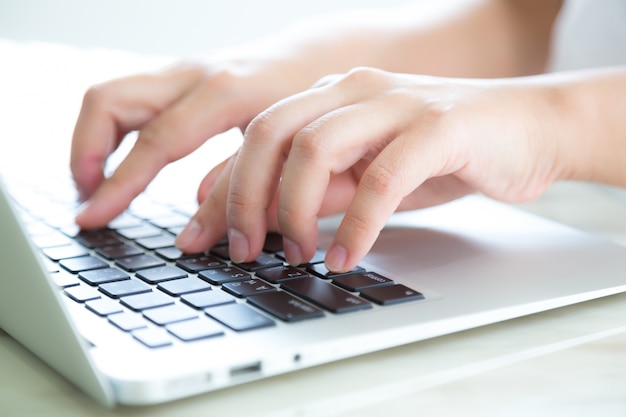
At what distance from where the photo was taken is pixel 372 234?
1.77ft

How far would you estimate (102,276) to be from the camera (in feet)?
1.75

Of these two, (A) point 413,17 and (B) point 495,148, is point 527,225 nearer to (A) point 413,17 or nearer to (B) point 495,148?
(B) point 495,148

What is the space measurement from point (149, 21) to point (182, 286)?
259 centimetres

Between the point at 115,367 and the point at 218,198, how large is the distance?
0.87 ft

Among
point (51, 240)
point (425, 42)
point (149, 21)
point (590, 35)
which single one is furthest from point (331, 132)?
point (149, 21)

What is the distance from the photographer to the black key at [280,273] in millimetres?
526

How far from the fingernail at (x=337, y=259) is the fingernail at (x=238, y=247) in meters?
0.07

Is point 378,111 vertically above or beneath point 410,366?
above

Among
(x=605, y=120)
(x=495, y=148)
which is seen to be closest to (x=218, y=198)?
(x=495, y=148)

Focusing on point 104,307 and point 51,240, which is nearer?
point 104,307

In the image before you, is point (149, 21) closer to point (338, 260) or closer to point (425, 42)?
point (425, 42)

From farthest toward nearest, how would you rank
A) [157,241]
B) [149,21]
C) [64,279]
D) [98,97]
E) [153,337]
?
1. [149,21]
2. [98,97]
3. [157,241]
4. [64,279]
5. [153,337]

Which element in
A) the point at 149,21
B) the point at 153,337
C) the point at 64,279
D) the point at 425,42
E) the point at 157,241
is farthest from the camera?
the point at 149,21

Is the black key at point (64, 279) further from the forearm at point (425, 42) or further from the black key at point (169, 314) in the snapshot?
the forearm at point (425, 42)
